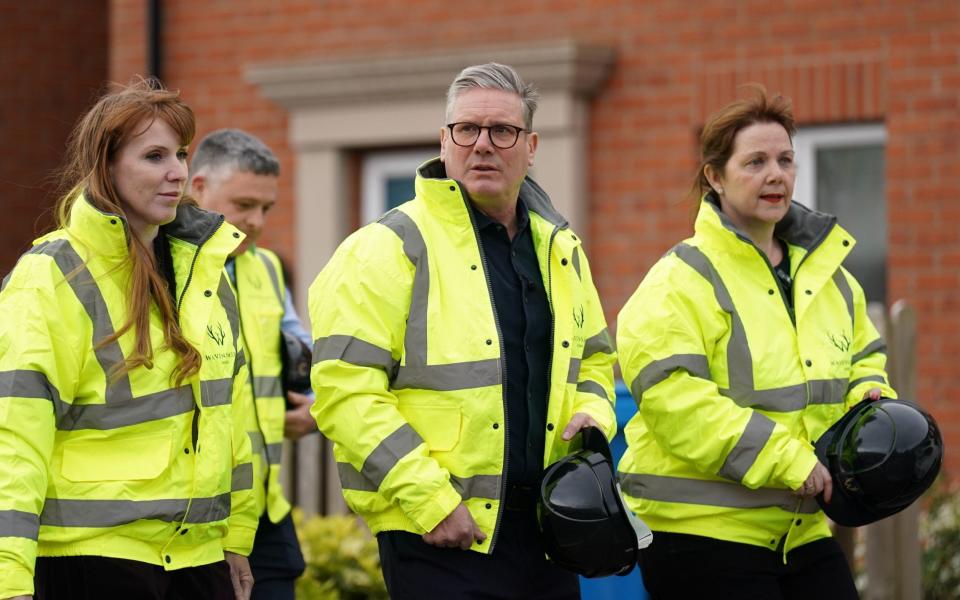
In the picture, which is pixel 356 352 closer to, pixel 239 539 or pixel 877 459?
pixel 239 539

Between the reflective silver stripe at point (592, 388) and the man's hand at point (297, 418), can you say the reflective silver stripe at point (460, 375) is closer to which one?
the reflective silver stripe at point (592, 388)

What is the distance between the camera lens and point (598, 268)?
9180mm

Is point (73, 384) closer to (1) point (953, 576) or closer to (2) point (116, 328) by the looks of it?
(2) point (116, 328)

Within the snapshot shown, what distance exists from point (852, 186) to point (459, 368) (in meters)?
5.35

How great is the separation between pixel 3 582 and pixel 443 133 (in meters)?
1.65

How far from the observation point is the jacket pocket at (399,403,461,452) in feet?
13.1

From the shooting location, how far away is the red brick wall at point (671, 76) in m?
8.41

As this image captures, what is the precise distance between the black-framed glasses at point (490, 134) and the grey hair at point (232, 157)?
119cm

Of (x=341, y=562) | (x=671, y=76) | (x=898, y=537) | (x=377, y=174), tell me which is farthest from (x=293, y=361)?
(x=377, y=174)

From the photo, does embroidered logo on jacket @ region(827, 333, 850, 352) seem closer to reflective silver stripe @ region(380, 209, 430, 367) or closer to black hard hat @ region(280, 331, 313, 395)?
reflective silver stripe @ region(380, 209, 430, 367)

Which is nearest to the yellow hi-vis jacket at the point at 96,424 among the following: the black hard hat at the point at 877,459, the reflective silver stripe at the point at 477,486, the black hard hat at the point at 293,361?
the reflective silver stripe at the point at 477,486

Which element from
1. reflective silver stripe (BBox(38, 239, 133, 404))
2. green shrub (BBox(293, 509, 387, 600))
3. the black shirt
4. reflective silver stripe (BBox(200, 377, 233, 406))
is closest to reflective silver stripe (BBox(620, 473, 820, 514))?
the black shirt

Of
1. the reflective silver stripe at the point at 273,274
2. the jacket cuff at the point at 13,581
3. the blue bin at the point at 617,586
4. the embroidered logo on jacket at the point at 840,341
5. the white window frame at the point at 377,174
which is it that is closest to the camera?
the jacket cuff at the point at 13,581

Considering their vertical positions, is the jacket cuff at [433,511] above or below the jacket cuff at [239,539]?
above
